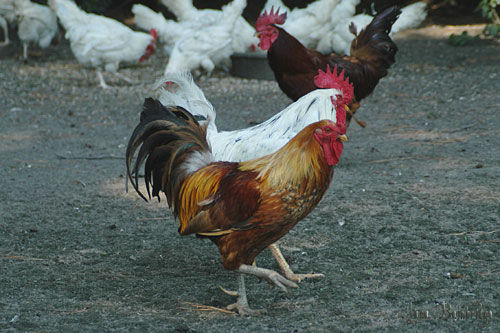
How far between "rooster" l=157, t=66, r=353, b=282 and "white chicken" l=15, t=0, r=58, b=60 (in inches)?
396

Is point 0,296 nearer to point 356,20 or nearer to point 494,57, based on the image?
point 356,20

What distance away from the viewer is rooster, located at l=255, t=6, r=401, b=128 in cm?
613

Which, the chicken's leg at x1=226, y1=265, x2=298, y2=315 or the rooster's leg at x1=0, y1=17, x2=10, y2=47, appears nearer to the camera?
the chicken's leg at x1=226, y1=265, x2=298, y2=315

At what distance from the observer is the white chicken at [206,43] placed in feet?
36.3

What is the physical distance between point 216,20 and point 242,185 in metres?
8.78

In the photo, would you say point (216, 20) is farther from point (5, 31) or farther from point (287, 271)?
point (287, 271)

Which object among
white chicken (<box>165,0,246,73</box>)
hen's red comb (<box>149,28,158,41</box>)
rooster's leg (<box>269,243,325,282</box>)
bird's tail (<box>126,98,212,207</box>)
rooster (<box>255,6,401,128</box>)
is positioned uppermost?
bird's tail (<box>126,98,212,207</box>)

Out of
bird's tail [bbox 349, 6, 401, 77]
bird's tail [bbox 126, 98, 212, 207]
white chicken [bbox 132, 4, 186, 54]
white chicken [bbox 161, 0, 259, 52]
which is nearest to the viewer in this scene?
bird's tail [bbox 126, 98, 212, 207]

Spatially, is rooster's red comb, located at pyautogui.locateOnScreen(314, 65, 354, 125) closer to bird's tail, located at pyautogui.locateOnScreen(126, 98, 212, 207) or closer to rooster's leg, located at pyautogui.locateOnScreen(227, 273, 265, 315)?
bird's tail, located at pyautogui.locateOnScreen(126, 98, 212, 207)

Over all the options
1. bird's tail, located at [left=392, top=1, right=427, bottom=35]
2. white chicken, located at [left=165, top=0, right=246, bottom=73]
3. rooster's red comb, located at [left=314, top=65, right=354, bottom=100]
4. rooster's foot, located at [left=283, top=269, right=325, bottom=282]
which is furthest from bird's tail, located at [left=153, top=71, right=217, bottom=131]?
bird's tail, located at [left=392, top=1, right=427, bottom=35]

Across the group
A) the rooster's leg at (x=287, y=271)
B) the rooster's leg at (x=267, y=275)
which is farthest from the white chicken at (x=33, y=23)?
the rooster's leg at (x=267, y=275)

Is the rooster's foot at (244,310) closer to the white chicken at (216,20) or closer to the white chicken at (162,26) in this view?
the white chicken at (216,20)

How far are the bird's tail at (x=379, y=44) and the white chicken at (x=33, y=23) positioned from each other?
342 inches

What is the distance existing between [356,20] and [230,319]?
8.89 metres
